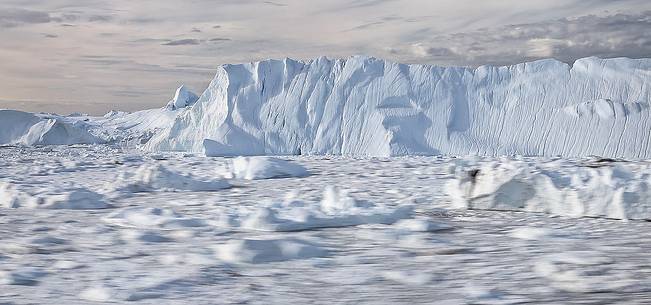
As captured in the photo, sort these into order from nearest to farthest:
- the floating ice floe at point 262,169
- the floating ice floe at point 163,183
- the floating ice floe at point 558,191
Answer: the floating ice floe at point 558,191 < the floating ice floe at point 163,183 < the floating ice floe at point 262,169

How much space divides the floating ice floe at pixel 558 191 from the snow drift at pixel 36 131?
93.2 feet

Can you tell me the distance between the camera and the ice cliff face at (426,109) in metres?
16.4

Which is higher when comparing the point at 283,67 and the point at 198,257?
the point at 283,67

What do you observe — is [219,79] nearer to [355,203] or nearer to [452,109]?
[452,109]

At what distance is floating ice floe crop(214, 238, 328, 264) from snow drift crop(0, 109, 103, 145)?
96.6 feet

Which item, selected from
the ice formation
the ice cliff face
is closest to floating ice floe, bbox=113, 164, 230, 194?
the ice cliff face

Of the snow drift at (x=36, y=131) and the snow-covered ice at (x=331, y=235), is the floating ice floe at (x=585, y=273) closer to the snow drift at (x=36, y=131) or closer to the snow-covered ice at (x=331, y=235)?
the snow-covered ice at (x=331, y=235)

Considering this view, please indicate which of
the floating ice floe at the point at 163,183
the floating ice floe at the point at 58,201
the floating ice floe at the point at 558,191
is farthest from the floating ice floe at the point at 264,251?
the floating ice floe at the point at 163,183

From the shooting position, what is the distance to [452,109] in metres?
18.3

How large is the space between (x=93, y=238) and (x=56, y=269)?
92 cm

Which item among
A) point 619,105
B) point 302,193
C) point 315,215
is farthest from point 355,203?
point 619,105

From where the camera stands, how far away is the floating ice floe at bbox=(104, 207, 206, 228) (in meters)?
4.42

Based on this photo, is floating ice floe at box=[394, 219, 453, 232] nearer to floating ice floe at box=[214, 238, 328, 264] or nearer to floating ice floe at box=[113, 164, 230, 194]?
floating ice floe at box=[214, 238, 328, 264]

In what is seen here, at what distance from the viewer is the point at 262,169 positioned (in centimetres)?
879
